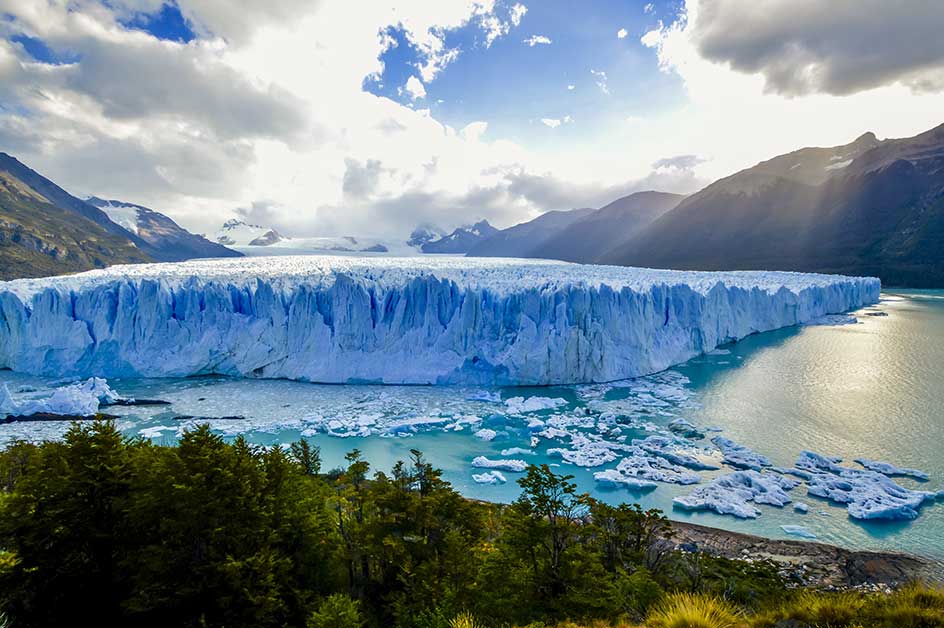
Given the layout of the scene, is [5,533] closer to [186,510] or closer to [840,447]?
[186,510]

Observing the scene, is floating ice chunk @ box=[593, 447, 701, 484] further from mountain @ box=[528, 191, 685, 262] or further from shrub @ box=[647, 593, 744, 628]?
mountain @ box=[528, 191, 685, 262]

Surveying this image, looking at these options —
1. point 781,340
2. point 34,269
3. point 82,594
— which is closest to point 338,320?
point 82,594

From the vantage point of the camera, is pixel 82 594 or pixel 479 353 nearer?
pixel 82 594

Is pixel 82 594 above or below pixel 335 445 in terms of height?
above

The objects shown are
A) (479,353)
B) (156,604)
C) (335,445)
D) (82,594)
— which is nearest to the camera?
(156,604)

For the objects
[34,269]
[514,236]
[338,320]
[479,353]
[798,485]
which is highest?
[514,236]

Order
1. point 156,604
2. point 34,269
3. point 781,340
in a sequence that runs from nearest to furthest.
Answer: point 156,604, point 781,340, point 34,269

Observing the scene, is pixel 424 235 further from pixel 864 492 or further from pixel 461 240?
pixel 864 492

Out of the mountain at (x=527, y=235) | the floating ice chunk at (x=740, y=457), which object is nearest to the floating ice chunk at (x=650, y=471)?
the floating ice chunk at (x=740, y=457)
